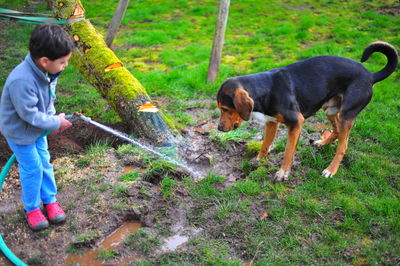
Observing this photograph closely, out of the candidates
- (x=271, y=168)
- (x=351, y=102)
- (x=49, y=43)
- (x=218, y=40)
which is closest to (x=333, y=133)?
(x=351, y=102)

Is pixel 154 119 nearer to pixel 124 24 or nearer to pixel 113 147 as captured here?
pixel 113 147

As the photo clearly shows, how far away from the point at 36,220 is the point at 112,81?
9.48ft

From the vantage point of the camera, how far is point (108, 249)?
3.99m

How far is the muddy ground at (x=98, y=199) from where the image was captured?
13.1 feet

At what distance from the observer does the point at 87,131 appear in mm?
6371

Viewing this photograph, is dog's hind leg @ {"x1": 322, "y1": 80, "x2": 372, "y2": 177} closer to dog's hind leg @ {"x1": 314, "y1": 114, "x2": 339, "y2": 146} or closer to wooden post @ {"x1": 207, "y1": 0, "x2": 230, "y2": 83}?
dog's hind leg @ {"x1": 314, "y1": 114, "x2": 339, "y2": 146}

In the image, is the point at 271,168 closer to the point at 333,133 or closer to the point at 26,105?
the point at 333,133

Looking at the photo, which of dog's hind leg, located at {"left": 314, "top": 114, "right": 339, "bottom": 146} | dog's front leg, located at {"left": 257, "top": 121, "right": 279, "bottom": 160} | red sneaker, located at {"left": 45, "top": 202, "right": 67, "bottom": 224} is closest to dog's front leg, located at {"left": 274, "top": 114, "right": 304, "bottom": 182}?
dog's front leg, located at {"left": 257, "top": 121, "right": 279, "bottom": 160}

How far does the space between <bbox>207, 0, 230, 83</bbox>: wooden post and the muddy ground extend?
279 centimetres

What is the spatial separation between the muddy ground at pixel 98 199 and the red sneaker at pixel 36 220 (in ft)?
0.24

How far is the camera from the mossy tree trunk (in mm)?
6098

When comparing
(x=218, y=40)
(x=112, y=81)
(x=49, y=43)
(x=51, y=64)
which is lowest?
(x=112, y=81)

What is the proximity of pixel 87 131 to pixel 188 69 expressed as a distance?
4.08 metres

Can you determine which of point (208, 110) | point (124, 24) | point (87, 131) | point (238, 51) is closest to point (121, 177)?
point (87, 131)
